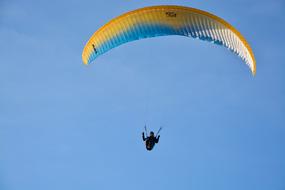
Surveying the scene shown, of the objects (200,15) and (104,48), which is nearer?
(200,15)

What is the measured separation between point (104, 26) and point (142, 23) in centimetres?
199

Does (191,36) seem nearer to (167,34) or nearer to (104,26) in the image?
(167,34)

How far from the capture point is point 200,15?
104 ft

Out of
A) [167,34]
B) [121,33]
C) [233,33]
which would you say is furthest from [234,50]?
[121,33]

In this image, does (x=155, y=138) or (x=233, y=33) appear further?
(x=155, y=138)

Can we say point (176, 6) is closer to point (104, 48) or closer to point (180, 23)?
point (180, 23)

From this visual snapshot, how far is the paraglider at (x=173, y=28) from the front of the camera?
105ft

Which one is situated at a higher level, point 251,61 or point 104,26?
point 104,26

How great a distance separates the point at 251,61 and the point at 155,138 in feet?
21.1

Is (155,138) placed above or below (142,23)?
below

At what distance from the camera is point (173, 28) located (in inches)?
1303

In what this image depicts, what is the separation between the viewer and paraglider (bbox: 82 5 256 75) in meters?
32.1

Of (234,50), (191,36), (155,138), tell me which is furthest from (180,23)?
(155,138)

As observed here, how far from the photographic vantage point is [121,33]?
33781 mm
